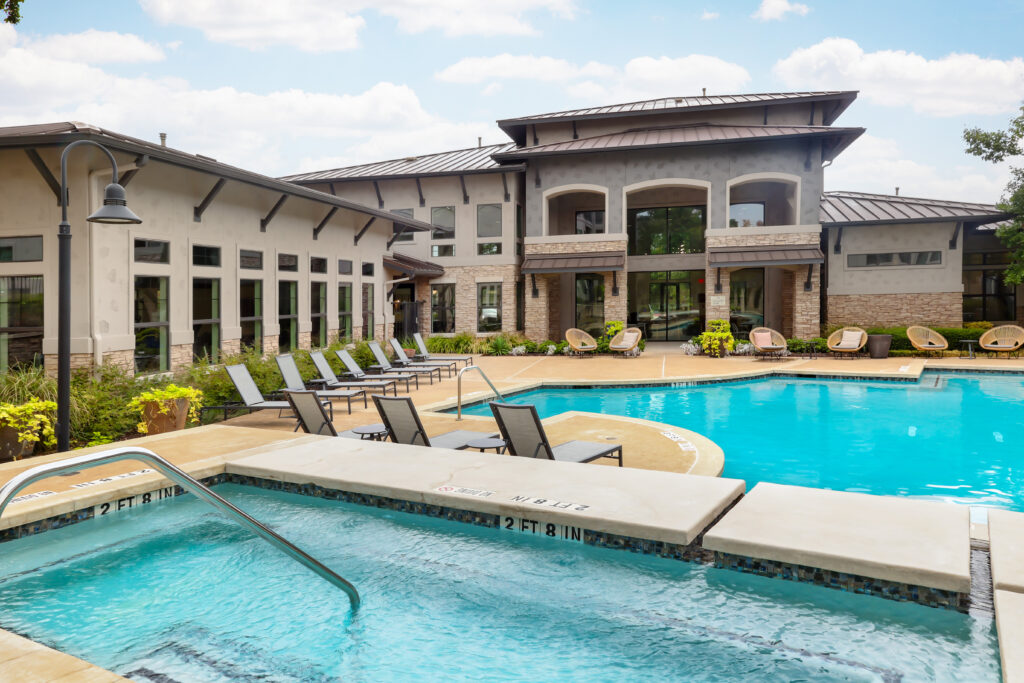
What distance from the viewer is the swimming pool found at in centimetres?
738

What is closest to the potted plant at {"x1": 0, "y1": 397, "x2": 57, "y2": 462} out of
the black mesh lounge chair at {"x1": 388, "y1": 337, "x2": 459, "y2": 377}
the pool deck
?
the pool deck

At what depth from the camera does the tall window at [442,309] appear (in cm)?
2609

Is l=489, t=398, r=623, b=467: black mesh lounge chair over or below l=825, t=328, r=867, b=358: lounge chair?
below

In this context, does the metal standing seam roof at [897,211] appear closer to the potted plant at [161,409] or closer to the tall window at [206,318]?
the tall window at [206,318]

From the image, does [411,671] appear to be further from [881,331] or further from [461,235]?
[461,235]

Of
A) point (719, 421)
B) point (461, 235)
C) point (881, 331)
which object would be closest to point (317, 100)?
point (461, 235)

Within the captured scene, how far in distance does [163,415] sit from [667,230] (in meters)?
21.1

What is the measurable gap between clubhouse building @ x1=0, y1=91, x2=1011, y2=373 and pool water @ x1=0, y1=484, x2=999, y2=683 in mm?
5969

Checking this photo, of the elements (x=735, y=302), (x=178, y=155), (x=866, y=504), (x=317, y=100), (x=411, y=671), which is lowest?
(x=411, y=671)

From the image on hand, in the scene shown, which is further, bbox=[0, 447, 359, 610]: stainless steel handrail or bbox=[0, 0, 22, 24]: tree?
bbox=[0, 0, 22, 24]: tree

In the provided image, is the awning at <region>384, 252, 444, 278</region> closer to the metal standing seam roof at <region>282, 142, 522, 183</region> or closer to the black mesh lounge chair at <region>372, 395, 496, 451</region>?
the metal standing seam roof at <region>282, 142, 522, 183</region>

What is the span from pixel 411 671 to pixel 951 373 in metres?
18.0

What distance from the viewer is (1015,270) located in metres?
20.6

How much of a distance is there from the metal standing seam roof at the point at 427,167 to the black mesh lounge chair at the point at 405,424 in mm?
18750
